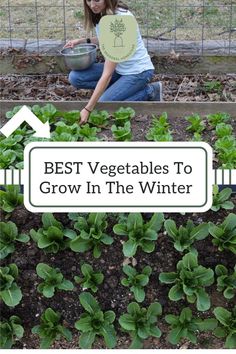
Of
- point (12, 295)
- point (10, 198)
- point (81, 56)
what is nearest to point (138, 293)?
point (12, 295)

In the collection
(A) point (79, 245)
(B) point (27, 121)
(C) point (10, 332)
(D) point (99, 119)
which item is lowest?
(C) point (10, 332)

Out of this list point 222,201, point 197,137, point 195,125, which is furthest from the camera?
point 195,125

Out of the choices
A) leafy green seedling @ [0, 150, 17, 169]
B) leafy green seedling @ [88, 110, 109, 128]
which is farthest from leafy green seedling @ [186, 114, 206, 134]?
leafy green seedling @ [0, 150, 17, 169]

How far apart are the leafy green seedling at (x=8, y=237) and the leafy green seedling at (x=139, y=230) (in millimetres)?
332

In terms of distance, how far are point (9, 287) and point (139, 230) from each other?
46 centimetres

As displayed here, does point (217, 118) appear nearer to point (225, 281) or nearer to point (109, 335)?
point (225, 281)

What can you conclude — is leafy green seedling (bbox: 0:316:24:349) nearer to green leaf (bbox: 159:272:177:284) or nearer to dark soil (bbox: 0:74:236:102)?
green leaf (bbox: 159:272:177:284)

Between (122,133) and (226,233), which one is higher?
(122,133)

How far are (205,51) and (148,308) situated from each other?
273cm

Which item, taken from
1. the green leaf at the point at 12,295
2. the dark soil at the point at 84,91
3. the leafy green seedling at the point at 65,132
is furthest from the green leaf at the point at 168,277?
the dark soil at the point at 84,91

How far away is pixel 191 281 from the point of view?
216 centimetres

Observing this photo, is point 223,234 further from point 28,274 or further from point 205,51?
point 205,51

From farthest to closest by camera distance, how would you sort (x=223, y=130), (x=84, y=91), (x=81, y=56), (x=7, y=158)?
1. (x=84, y=91)
2. (x=81, y=56)
3. (x=223, y=130)
4. (x=7, y=158)

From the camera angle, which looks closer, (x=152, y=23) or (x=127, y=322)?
(x=127, y=322)
